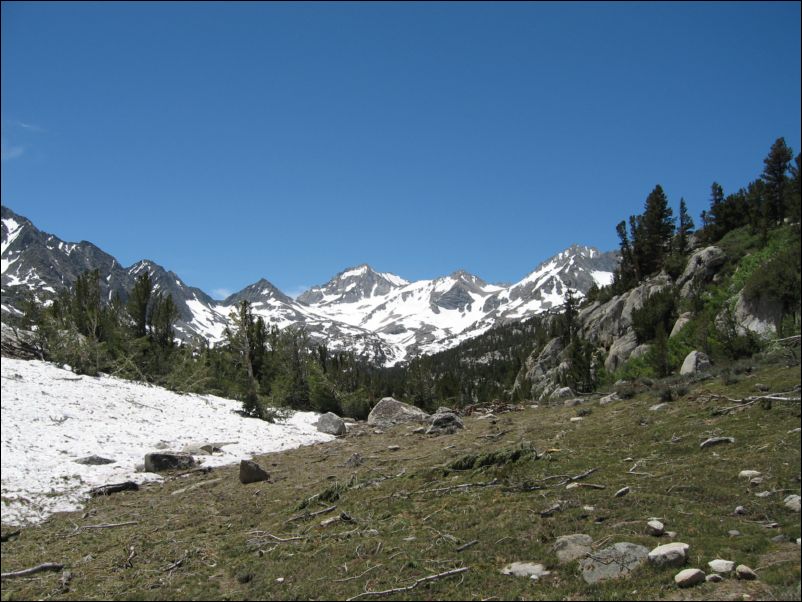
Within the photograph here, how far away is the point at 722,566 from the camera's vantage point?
628 centimetres

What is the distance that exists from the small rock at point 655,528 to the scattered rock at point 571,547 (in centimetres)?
92

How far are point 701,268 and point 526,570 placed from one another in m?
46.2

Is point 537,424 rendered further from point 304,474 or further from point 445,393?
point 445,393

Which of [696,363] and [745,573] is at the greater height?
[696,363]

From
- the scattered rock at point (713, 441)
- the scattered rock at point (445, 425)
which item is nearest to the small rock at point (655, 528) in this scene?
the scattered rock at point (713, 441)

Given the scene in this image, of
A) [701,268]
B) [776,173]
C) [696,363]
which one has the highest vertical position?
[776,173]

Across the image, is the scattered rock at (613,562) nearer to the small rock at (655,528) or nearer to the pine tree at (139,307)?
the small rock at (655,528)

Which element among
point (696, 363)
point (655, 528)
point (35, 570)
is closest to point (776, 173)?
point (696, 363)

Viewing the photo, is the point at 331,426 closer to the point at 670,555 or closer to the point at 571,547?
the point at 571,547

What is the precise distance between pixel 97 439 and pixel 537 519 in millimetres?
20172

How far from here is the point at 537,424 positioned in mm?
20750

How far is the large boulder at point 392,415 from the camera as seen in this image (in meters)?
34.7

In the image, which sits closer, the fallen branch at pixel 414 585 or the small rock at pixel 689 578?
the small rock at pixel 689 578

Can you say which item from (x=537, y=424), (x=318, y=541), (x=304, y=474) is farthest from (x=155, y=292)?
(x=318, y=541)
